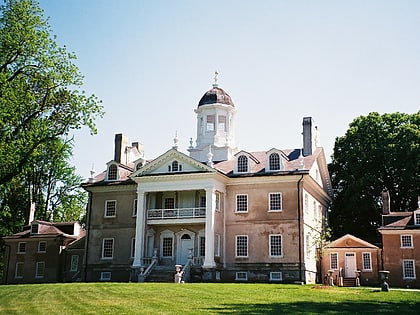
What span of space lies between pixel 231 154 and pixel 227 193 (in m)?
4.53

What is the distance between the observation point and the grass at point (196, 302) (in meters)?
16.4

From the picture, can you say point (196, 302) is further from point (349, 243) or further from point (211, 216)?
point (349, 243)

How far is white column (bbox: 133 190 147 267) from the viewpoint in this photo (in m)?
36.3

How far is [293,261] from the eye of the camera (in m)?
35.2

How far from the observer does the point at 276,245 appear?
36031 millimetres

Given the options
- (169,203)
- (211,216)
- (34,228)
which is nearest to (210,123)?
(169,203)

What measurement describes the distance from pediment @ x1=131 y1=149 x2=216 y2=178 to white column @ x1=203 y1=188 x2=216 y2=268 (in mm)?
1888

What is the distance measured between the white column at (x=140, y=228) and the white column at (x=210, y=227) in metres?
4.75

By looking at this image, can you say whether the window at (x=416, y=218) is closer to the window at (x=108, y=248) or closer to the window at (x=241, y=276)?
the window at (x=241, y=276)

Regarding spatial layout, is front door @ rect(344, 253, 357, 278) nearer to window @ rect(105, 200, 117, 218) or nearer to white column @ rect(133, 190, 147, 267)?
white column @ rect(133, 190, 147, 267)

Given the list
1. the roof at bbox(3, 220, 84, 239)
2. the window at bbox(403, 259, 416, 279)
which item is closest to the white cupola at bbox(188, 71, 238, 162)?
the roof at bbox(3, 220, 84, 239)

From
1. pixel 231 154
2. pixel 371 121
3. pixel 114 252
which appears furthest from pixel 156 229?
pixel 371 121

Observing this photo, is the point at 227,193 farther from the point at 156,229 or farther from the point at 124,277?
the point at 124,277

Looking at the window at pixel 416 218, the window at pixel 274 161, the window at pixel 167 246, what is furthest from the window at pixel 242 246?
the window at pixel 416 218
